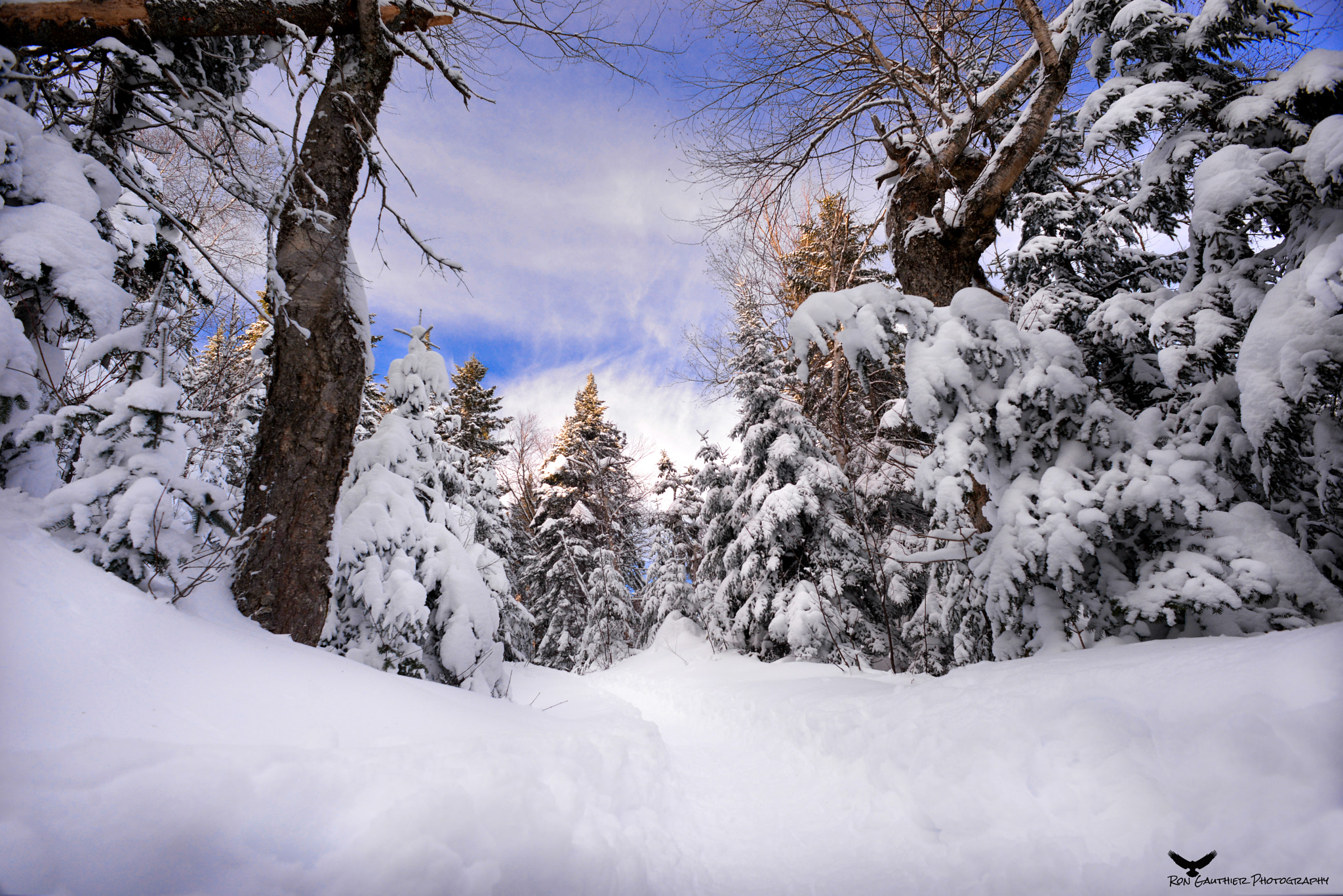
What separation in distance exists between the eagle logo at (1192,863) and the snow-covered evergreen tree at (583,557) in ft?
50.8

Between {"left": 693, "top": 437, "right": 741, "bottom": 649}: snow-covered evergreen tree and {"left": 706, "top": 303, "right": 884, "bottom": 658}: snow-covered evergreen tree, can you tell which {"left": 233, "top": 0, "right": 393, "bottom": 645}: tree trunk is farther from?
{"left": 693, "top": 437, "right": 741, "bottom": 649}: snow-covered evergreen tree

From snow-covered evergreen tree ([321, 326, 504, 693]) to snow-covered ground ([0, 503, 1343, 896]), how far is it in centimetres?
125

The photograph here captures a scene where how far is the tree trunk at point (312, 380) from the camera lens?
10.0 feet

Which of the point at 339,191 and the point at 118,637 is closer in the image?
the point at 118,637

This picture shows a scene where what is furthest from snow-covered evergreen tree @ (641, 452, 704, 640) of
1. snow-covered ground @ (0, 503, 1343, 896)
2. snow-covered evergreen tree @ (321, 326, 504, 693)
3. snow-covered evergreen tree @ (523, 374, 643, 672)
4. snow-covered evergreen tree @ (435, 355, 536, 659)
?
snow-covered ground @ (0, 503, 1343, 896)

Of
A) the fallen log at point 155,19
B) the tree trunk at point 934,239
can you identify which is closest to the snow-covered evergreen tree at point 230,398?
the fallen log at point 155,19

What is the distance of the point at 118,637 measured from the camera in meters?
1.70

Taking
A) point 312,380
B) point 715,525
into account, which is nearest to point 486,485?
point 715,525

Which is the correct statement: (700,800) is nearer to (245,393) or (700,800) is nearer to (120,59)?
(120,59)

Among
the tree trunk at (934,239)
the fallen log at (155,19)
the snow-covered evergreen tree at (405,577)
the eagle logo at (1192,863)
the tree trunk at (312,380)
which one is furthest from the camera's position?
the tree trunk at (934,239)

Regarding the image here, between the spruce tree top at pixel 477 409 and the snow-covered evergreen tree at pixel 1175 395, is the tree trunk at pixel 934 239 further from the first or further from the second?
the spruce tree top at pixel 477 409

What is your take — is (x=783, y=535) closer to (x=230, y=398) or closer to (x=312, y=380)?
(x=312, y=380)

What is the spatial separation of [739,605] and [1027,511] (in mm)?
8424

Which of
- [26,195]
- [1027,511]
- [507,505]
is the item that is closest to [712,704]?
[1027,511]
